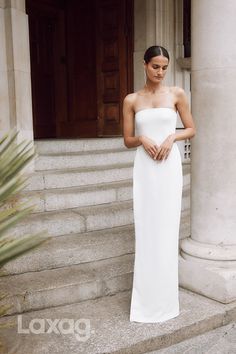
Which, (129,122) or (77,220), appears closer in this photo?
(129,122)

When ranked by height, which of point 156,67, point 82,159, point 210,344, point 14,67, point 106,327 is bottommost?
point 210,344

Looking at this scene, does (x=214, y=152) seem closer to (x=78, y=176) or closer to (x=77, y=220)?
(x=77, y=220)

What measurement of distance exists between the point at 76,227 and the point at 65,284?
0.86 m

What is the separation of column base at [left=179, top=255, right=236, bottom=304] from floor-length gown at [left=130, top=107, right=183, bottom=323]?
454 millimetres

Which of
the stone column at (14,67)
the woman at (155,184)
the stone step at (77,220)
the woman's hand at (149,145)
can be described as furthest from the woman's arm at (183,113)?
the stone column at (14,67)

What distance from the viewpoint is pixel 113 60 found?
7.12 m

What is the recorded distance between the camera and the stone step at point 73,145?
214 inches

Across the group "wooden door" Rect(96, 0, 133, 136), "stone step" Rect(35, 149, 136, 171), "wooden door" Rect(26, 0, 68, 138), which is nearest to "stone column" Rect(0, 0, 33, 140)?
"stone step" Rect(35, 149, 136, 171)

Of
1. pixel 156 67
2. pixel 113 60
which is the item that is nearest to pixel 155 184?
pixel 156 67

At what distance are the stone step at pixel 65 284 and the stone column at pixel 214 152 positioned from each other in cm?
60

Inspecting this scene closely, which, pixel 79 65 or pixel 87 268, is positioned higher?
pixel 79 65

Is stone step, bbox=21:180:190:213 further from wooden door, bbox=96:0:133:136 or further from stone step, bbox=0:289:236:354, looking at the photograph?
wooden door, bbox=96:0:133:136

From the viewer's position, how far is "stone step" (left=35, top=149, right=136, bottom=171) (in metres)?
4.95

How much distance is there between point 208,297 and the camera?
3334mm
